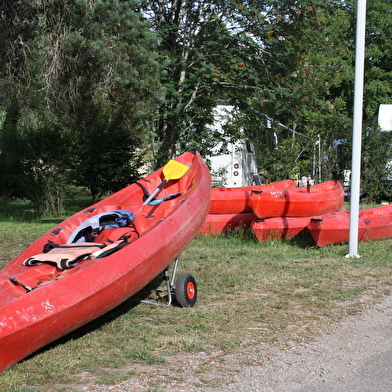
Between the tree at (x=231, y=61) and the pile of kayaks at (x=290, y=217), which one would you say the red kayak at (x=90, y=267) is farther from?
the tree at (x=231, y=61)

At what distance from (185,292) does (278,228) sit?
4254mm

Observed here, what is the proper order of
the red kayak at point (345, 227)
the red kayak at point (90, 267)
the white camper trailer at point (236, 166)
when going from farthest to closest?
1. the white camper trailer at point (236, 166)
2. the red kayak at point (345, 227)
3. the red kayak at point (90, 267)

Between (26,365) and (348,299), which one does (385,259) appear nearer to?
(348,299)

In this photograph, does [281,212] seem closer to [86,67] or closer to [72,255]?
[72,255]

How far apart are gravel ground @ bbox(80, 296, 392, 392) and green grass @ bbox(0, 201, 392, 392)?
157mm

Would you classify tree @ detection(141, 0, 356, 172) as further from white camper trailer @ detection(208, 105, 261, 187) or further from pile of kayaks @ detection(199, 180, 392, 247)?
white camper trailer @ detection(208, 105, 261, 187)

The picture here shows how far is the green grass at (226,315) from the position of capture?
13.8 ft

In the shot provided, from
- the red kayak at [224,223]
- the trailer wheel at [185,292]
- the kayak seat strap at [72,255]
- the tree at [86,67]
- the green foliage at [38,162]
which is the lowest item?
the trailer wheel at [185,292]

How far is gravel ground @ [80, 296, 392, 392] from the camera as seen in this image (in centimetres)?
376

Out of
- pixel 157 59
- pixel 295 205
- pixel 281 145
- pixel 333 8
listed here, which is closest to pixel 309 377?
pixel 295 205

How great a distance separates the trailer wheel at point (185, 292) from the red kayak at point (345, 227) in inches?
152

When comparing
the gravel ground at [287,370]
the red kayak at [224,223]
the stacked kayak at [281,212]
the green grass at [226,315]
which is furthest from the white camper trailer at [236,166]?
the gravel ground at [287,370]

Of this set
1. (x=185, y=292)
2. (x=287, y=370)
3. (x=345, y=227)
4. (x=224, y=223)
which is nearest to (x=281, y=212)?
(x=345, y=227)

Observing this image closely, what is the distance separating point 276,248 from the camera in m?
9.17
